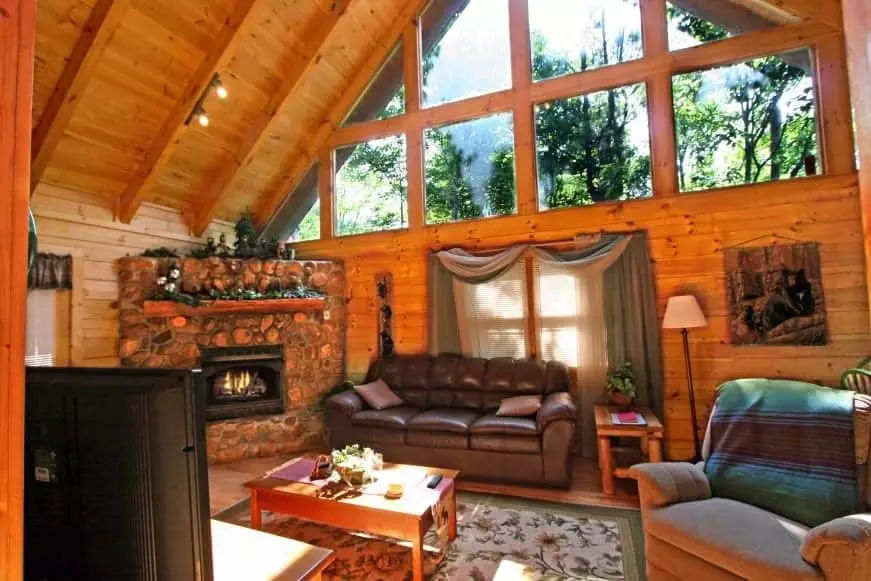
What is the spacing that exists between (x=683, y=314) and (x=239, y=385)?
4.50m

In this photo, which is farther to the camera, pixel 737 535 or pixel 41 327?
pixel 41 327

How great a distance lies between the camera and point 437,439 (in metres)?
3.69

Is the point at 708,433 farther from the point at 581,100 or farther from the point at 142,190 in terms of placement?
the point at 142,190

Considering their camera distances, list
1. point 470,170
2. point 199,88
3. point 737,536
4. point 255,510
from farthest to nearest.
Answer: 1. point 470,170
2. point 199,88
3. point 255,510
4. point 737,536

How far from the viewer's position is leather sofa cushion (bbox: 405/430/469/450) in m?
3.61

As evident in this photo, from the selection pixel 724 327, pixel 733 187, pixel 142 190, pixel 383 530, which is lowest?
pixel 383 530

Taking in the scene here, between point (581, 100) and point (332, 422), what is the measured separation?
4.17m

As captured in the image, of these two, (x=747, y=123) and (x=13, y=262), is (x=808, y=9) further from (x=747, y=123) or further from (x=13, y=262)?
(x=13, y=262)

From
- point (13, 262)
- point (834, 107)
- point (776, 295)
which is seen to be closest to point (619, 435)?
point (776, 295)

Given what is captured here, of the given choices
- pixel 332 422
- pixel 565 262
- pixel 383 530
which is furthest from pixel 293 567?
pixel 565 262

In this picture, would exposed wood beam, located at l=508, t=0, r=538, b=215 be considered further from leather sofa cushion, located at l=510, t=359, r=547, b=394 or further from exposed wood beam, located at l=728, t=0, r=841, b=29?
exposed wood beam, located at l=728, t=0, r=841, b=29

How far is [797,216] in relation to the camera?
3.58 meters

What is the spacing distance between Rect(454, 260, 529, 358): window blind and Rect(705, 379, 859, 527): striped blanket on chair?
213cm

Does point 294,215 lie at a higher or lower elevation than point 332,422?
higher
